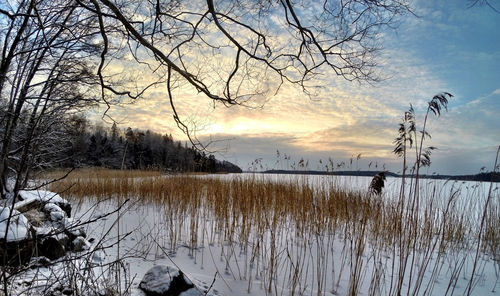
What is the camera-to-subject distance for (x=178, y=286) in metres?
2.32

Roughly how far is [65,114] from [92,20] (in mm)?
2200

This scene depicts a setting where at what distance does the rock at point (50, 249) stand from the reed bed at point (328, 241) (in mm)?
1235

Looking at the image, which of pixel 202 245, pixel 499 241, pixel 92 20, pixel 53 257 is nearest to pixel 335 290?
pixel 202 245

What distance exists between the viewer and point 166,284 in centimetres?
228

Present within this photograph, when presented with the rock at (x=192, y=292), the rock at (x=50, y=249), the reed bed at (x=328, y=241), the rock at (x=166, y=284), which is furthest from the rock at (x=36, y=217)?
the rock at (x=192, y=292)

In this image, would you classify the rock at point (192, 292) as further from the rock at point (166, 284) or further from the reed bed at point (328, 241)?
the reed bed at point (328, 241)

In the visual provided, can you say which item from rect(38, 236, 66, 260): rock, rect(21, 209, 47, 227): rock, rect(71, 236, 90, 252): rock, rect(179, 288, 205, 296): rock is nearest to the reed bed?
rect(179, 288, 205, 296): rock

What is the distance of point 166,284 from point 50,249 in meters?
1.50

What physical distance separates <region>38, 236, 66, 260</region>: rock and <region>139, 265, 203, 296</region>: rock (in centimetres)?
108

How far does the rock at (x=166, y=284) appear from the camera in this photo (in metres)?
2.27

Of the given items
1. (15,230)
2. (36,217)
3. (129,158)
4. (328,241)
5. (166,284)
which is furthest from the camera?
(129,158)

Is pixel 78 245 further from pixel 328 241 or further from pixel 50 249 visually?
pixel 328 241


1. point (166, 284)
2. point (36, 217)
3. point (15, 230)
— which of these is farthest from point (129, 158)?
point (166, 284)

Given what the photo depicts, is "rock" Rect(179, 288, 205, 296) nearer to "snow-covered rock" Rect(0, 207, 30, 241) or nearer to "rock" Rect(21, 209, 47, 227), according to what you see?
"snow-covered rock" Rect(0, 207, 30, 241)
